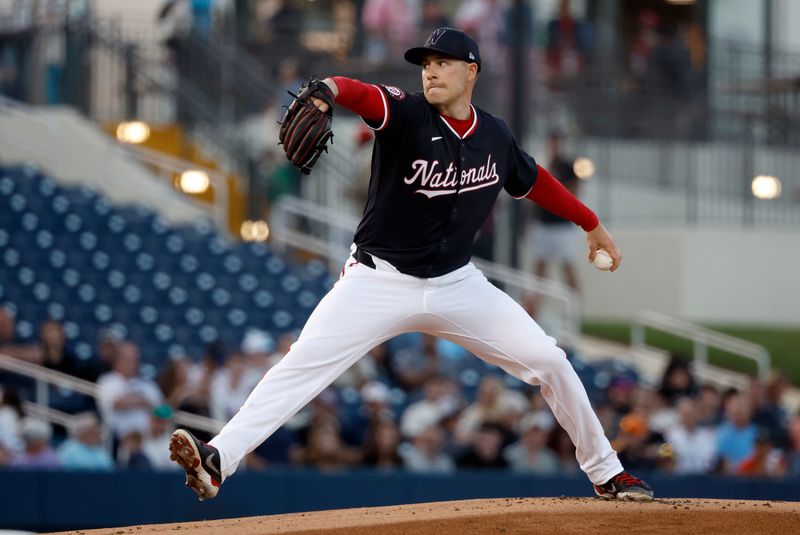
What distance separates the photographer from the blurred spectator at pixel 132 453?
35.9 ft

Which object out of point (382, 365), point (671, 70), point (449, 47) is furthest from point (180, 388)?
point (671, 70)

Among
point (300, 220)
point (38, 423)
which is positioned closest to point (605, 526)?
point (38, 423)

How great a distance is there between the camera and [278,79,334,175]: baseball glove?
5797 millimetres

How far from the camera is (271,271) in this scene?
1497 centimetres

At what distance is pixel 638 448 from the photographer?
1147 centimetres

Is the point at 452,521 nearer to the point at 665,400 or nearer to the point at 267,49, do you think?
the point at 665,400

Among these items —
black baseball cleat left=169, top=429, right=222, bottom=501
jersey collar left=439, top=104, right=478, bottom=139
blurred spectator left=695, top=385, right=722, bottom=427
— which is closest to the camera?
black baseball cleat left=169, top=429, right=222, bottom=501

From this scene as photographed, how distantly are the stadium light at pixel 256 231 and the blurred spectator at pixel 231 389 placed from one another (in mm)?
4453

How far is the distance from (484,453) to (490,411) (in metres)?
0.62

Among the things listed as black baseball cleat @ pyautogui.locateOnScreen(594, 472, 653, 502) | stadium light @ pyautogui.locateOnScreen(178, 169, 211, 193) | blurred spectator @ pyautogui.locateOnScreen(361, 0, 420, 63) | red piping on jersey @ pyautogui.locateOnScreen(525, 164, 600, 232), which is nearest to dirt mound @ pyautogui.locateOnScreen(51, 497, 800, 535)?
black baseball cleat @ pyautogui.locateOnScreen(594, 472, 653, 502)

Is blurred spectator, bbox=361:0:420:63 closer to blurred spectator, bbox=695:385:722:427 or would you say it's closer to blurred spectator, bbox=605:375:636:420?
blurred spectator, bbox=605:375:636:420

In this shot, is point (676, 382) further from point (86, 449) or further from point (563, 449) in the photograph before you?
point (86, 449)

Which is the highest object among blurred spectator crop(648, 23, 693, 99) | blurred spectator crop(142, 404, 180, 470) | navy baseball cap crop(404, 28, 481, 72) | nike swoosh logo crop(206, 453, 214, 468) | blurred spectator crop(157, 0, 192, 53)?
blurred spectator crop(157, 0, 192, 53)

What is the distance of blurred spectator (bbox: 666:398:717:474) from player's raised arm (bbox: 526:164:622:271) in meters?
5.21
